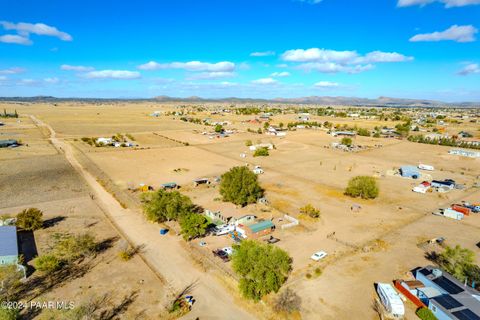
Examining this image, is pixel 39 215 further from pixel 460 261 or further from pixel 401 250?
pixel 460 261

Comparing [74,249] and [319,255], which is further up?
[74,249]

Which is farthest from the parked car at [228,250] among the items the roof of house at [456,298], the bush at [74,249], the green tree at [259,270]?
the roof of house at [456,298]

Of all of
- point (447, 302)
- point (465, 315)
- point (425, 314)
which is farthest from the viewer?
point (447, 302)

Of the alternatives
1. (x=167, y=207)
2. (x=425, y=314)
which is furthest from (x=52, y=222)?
(x=425, y=314)

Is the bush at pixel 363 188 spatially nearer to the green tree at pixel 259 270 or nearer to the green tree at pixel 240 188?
the green tree at pixel 240 188

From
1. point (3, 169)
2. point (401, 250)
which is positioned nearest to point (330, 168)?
point (401, 250)

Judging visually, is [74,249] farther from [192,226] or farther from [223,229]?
[223,229]
